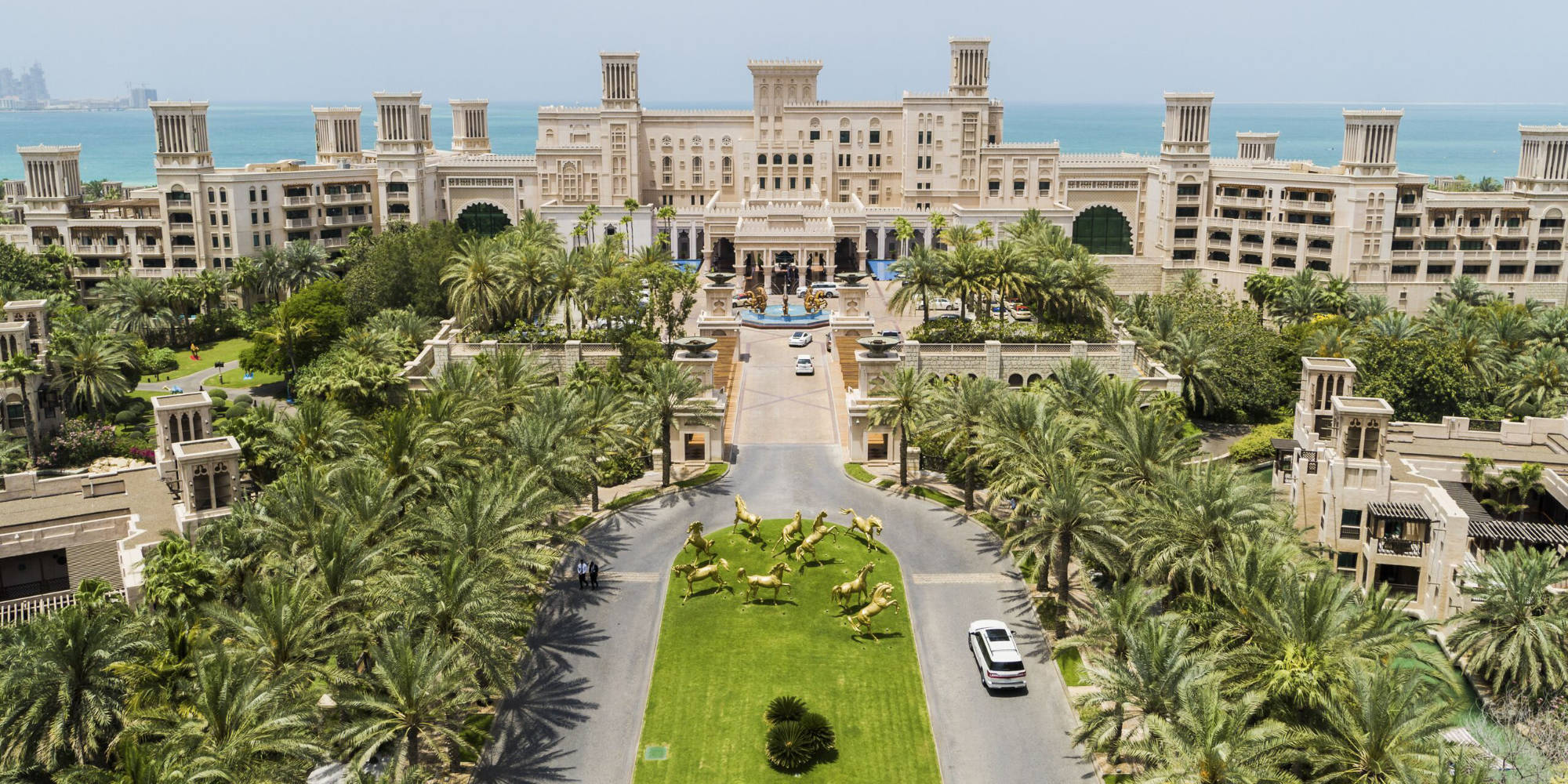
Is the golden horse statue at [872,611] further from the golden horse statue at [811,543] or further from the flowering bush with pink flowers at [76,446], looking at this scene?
the flowering bush with pink flowers at [76,446]

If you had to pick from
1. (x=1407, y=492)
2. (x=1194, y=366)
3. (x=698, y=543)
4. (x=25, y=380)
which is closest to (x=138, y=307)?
(x=25, y=380)

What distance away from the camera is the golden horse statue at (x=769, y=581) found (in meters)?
56.6

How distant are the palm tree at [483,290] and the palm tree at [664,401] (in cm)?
2160

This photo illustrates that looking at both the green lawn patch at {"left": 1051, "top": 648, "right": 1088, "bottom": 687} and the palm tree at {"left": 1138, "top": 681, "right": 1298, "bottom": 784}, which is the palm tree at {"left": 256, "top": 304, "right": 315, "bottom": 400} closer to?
the green lawn patch at {"left": 1051, "top": 648, "right": 1088, "bottom": 687}

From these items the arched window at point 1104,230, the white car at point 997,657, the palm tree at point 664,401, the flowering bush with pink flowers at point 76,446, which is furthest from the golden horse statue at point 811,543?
the arched window at point 1104,230

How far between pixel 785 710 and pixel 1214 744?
1527cm

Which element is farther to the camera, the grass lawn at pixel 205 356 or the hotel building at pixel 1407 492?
the grass lawn at pixel 205 356

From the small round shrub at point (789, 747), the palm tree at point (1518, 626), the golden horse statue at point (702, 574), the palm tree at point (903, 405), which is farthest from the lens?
the palm tree at point (903, 405)

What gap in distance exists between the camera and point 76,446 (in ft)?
257

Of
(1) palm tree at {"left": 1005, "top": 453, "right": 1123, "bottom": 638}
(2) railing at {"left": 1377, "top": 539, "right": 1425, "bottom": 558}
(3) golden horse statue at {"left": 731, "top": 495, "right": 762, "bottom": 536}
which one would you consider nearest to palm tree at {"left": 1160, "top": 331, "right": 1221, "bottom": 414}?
(2) railing at {"left": 1377, "top": 539, "right": 1425, "bottom": 558}

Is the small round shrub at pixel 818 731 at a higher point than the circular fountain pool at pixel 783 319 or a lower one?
lower

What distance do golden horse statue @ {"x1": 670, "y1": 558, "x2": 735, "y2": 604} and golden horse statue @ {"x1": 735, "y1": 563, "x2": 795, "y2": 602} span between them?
0.89 metres

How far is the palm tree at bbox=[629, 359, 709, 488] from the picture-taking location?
2736 inches

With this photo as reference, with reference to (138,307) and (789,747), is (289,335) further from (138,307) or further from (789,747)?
(789,747)
